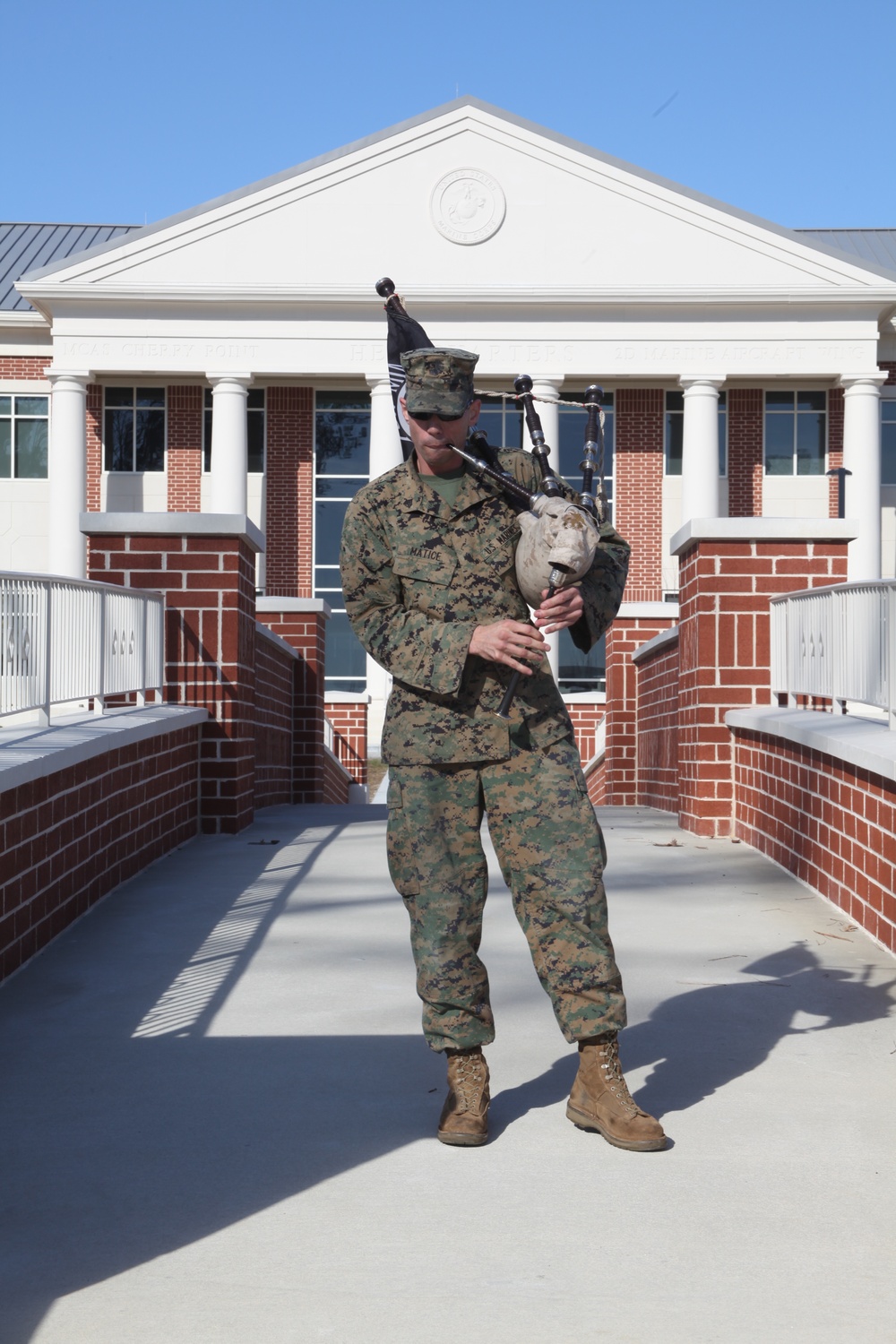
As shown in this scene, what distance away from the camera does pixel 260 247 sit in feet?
101

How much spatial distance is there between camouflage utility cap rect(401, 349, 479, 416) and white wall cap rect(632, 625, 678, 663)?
7.53 m

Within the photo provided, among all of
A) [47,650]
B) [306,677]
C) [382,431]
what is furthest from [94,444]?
[47,650]

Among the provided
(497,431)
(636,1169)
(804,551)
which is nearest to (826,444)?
(497,431)

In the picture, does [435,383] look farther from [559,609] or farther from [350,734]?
[350,734]

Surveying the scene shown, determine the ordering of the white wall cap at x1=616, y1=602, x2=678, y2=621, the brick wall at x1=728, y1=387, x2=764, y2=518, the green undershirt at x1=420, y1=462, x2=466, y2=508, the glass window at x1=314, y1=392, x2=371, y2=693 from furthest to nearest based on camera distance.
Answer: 1. the brick wall at x1=728, y1=387, x2=764, y2=518
2. the glass window at x1=314, y1=392, x2=371, y2=693
3. the white wall cap at x1=616, y1=602, x2=678, y2=621
4. the green undershirt at x1=420, y1=462, x2=466, y2=508

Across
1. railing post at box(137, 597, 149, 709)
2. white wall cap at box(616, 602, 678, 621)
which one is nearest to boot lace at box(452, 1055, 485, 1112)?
railing post at box(137, 597, 149, 709)

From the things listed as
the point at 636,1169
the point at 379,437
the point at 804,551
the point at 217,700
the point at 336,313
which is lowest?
the point at 636,1169

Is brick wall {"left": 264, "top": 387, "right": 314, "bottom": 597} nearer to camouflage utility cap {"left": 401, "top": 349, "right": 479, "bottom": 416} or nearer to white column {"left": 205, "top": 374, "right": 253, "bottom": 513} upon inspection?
white column {"left": 205, "top": 374, "right": 253, "bottom": 513}

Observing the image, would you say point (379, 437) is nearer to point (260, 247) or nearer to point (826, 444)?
point (260, 247)

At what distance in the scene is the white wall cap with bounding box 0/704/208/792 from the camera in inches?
213

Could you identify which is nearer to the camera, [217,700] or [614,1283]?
[614,1283]

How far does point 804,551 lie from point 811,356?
2283 centimetres

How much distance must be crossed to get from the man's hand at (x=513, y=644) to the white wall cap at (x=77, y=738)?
85.5 inches

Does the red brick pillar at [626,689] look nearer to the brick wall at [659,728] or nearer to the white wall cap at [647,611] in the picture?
the white wall cap at [647,611]
